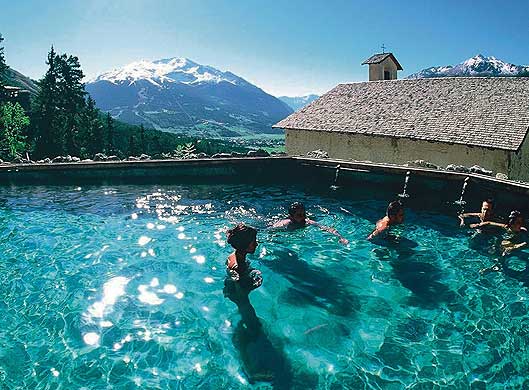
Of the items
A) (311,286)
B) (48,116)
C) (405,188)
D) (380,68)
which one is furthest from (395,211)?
(48,116)

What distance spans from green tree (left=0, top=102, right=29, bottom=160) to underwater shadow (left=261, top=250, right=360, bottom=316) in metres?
42.7

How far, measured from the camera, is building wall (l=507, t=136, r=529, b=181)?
19781mm

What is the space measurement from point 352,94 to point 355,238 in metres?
22.9

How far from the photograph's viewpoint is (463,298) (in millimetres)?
7340

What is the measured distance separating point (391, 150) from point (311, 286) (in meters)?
18.2

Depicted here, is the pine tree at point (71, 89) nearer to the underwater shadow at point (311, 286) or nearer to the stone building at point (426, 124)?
the stone building at point (426, 124)

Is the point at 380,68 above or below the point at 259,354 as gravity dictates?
above

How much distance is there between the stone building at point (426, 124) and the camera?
803 inches

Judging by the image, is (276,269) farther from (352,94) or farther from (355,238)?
(352,94)

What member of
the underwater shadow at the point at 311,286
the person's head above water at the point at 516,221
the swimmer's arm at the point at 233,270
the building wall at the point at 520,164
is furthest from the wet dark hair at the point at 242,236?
the building wall at the point at 520,164

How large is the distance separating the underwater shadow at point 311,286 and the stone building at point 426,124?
15.1 meters

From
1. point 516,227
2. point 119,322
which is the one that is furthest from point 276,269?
point 516,227

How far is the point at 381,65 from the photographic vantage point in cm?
3812

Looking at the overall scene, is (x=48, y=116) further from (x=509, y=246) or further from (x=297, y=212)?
(x=509, y=246)
